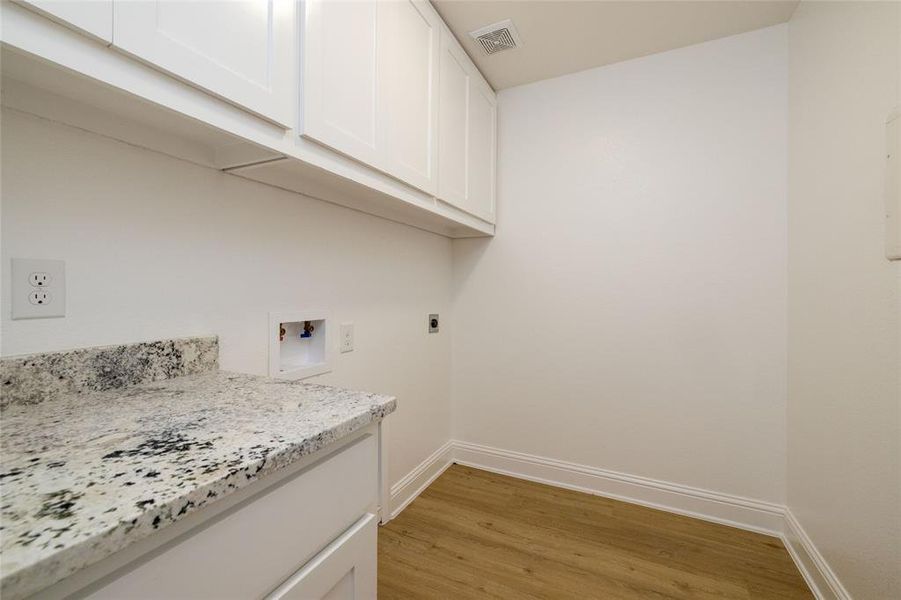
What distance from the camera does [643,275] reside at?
1.89 meters

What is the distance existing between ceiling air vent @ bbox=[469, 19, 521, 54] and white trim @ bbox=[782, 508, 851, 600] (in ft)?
7.95

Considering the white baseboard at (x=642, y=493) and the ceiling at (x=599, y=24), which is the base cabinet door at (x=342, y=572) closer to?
the white baseboard at (x=642, y=493)

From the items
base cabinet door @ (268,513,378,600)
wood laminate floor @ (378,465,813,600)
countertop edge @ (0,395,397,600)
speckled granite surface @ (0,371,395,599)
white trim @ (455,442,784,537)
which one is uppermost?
speckled granite surface @ (0,371,395,599)

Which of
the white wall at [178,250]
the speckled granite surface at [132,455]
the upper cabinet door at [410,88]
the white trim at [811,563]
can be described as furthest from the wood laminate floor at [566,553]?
the upper cabinet door at [410,88]

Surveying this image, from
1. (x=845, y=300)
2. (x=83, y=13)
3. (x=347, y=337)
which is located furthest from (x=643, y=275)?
(x=83, y=13)

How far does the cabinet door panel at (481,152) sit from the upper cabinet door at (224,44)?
1.09 meters

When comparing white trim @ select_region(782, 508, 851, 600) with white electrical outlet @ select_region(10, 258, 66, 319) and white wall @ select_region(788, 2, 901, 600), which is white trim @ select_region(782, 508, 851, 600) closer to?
white wall @ select_region(788, 2, 901, 600)

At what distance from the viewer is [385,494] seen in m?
1.68

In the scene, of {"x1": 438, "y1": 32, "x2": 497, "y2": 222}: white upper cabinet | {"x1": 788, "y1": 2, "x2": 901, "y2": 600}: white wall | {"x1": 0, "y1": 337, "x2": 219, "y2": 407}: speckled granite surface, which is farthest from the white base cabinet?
{"x1": 788, "y1": 2, "x2": 901, "y2": 600}: white wall

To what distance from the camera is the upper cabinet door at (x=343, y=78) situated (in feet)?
3.02

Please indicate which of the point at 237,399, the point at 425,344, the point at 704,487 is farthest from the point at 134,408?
the point at 704,487

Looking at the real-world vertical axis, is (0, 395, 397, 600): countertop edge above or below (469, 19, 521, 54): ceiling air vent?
below

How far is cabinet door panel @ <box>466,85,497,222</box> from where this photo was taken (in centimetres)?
187

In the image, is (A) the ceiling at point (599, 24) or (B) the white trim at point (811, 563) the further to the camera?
(A) the ceiling at point (599, 24)
